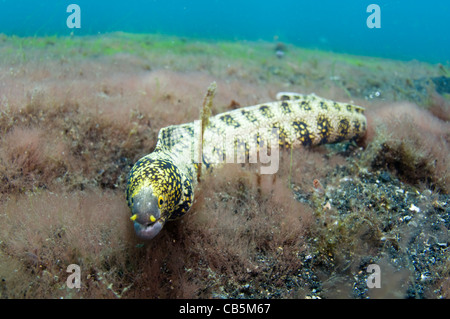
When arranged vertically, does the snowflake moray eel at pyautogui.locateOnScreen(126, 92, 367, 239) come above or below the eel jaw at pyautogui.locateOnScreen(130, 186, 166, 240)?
above

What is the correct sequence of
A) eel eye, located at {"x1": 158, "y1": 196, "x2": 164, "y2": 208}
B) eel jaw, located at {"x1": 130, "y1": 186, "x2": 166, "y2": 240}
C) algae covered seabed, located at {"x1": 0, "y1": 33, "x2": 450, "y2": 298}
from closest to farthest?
eel jaw, located at {"x1": 130, "y1": 186, "x2": 166, "y2": 240}
eel eye, located at {"x1": 158, "y1": 196, "x2": 164, "y2": 208}
algae covered seabed, located at {"x1": 0, "y1": 33, "x2": 450, "y2": 298}

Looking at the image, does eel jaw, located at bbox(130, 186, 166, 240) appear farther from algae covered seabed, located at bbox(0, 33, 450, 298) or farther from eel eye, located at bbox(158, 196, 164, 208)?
algae covered seabed, located at bbox(0, 33, 450, 298)

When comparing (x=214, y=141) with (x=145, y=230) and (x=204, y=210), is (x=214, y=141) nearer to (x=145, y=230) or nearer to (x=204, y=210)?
(x=204, y=210)

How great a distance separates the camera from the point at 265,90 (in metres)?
7.52

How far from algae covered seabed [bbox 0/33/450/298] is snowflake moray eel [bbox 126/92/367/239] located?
0.95ft

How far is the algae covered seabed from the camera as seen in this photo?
2.44 metres

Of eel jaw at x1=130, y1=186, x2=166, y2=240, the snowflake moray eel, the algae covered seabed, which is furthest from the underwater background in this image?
eel jaw at x1=130, y1=186, x2=166, y2=240

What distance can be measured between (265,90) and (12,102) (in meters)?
5.71

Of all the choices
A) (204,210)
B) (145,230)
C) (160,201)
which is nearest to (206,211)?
(204,210)

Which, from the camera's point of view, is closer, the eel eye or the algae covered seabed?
the eel eye

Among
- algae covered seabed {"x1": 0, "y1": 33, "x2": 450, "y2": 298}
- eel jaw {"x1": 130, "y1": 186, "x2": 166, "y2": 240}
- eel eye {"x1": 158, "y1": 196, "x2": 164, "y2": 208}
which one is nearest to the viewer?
eel jaw {"x1": 130, "y1": 186, "x2": 166, "y2": 240}

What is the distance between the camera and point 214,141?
395 cm
